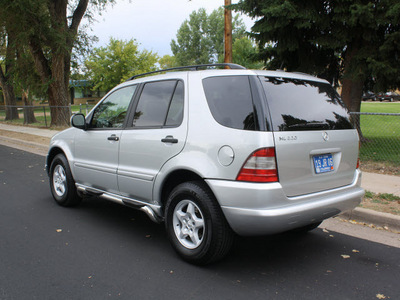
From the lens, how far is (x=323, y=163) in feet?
11.3

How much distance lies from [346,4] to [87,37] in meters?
15.1

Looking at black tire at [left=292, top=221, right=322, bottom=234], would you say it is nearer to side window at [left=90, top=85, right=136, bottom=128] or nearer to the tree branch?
side window at [left=90, top=85, right=136, bottom=128]

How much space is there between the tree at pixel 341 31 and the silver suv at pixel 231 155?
18.3ft

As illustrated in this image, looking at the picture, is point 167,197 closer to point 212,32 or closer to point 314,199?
point 314,199

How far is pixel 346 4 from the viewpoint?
8.92 m

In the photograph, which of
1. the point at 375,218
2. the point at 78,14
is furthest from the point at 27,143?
the point at 375,218

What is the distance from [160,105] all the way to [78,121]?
4.65ft

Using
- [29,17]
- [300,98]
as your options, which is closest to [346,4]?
[300,98]

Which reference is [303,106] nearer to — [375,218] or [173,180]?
[173,180]

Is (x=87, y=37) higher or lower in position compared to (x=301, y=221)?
higher

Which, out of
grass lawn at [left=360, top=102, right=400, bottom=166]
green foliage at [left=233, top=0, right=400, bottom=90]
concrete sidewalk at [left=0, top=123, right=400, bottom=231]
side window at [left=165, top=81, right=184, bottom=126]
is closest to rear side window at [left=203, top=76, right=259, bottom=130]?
side window at [left=165, top=81, right=184, bottom=126]

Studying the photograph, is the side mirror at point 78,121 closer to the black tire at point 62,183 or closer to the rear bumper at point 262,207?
the black tire at point 62,183

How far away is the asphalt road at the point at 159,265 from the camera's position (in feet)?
10.1

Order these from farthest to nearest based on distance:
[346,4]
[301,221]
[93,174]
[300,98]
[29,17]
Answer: [29,17] → [346,4] → [93,174] → [300,98] → [301,221]
